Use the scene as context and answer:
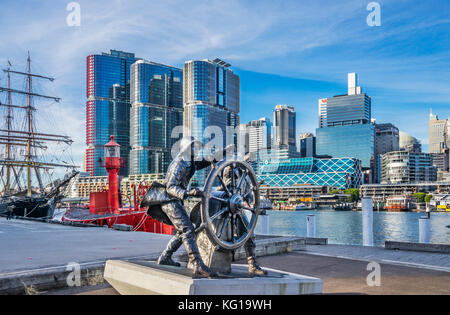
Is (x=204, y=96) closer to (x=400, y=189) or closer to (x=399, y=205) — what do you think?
(x=400, y=189)

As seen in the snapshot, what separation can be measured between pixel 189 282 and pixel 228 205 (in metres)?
1.95

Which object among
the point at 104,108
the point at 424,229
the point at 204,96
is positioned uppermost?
the point at 204,96

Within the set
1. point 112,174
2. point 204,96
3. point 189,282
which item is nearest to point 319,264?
point 189,282

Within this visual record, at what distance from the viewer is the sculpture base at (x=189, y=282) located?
5441 millimetres

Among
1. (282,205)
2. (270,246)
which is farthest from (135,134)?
(270,246)

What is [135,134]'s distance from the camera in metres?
172

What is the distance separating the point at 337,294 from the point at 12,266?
670 centimetres

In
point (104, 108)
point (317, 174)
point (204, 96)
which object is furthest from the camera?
point (317, 174)

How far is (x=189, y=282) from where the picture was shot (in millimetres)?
5367

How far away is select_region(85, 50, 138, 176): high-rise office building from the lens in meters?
178

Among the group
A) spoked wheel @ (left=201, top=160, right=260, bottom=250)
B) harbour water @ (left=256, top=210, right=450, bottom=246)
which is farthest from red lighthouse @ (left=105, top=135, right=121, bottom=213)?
spoked wheel @ (left=201, top=160, right=260, bottom=250)

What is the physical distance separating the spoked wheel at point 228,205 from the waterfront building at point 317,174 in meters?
167

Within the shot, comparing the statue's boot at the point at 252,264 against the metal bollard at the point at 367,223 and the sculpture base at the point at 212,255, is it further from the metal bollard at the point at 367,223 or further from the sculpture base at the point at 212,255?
the metal bollard at the point at 367,223

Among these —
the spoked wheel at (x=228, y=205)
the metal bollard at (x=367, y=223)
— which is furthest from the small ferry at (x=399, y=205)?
the spoked wheel at (x=228, y=205)
